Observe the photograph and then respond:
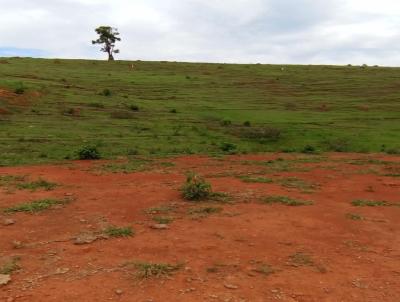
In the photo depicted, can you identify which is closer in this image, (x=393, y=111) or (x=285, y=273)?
(x=285, y=273)

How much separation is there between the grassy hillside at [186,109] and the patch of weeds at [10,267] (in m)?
9.18

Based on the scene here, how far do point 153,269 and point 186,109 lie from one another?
20.6m

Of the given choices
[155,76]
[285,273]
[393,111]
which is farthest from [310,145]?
[155,76]

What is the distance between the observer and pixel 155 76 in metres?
35.5

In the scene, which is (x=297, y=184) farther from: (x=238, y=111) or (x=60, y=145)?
(x=238, y=111)

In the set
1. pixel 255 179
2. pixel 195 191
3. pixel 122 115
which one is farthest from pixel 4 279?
pixel 122 115

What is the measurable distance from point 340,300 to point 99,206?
5.58 meters

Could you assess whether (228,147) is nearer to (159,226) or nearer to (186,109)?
(186,109)

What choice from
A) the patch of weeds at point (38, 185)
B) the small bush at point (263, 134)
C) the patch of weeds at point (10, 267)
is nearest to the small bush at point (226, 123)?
the small bush at point (263, 134)

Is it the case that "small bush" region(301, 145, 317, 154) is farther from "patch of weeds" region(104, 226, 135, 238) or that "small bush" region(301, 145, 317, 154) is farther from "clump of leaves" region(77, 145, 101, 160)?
"patch of weeds" region(104, 226, 135, 238)

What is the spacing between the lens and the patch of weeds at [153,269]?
19.7 feet

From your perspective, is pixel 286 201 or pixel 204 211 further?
pixel 286 201

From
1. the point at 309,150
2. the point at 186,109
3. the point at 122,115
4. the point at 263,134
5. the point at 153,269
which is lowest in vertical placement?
the point at 309,150

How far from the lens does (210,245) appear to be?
7.27 metres
